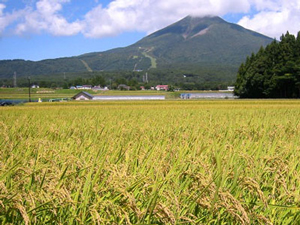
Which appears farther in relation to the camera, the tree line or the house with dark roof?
the house with dark roof

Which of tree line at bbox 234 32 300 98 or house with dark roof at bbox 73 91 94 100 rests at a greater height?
tree line at bbox 234 32 300 98

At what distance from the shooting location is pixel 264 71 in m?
53.4

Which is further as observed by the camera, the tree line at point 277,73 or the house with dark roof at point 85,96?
the house with dark roof at point 85,96

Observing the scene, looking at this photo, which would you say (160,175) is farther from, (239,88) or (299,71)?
(239,88)

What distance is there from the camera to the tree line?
49.4m

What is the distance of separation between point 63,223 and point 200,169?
4.40 ft

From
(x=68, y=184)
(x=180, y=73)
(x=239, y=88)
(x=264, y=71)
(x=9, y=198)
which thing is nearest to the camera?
(x=9, y=198)

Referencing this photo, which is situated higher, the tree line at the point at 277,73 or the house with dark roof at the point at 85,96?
the tree line at the point at 277,73

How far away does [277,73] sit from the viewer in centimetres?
5109

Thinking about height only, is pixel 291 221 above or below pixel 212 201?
below

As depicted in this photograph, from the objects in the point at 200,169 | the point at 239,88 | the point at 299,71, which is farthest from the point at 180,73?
the point at 200,169

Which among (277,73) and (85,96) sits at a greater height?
(277,73)

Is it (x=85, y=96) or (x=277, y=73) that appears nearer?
(x=277, y=73)

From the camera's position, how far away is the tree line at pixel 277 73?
4941cm
